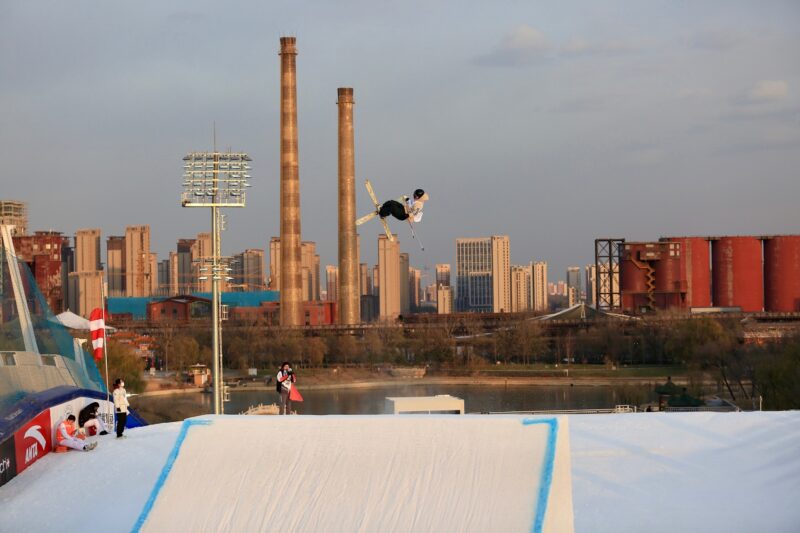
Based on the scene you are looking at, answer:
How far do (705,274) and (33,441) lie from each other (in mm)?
52510

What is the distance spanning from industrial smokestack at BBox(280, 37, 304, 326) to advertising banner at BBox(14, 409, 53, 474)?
3904cm

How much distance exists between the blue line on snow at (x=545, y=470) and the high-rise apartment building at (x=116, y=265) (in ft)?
292

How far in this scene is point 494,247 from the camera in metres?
129

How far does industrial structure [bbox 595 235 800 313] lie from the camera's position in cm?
5528

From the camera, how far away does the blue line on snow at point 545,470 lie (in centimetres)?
730

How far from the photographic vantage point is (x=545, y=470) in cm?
775

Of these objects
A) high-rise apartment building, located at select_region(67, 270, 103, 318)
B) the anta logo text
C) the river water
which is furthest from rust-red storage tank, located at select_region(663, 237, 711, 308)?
the anta logo text

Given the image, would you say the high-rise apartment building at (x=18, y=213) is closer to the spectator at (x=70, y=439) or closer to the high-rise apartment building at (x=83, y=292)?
the high-rise apartment building at (x=83, y=292)

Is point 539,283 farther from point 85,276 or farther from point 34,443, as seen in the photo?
point 34,443

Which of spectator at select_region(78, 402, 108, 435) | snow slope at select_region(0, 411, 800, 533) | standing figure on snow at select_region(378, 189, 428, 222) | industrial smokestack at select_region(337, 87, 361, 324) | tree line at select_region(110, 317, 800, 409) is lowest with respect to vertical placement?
tree line at select_region(110, 317, 800, 409)

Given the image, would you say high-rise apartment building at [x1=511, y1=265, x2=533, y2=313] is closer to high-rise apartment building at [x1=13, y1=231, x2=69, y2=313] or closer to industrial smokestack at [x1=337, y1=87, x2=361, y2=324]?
high-rise apartment building at [x1=13, y1=231, x2=69, y2=313]

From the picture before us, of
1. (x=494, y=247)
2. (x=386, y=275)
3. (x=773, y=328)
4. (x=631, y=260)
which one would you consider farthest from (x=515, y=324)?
(x=494, y=247)

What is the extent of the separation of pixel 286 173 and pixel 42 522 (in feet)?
134

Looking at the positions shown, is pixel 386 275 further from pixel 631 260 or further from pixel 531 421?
pixel 531 421
